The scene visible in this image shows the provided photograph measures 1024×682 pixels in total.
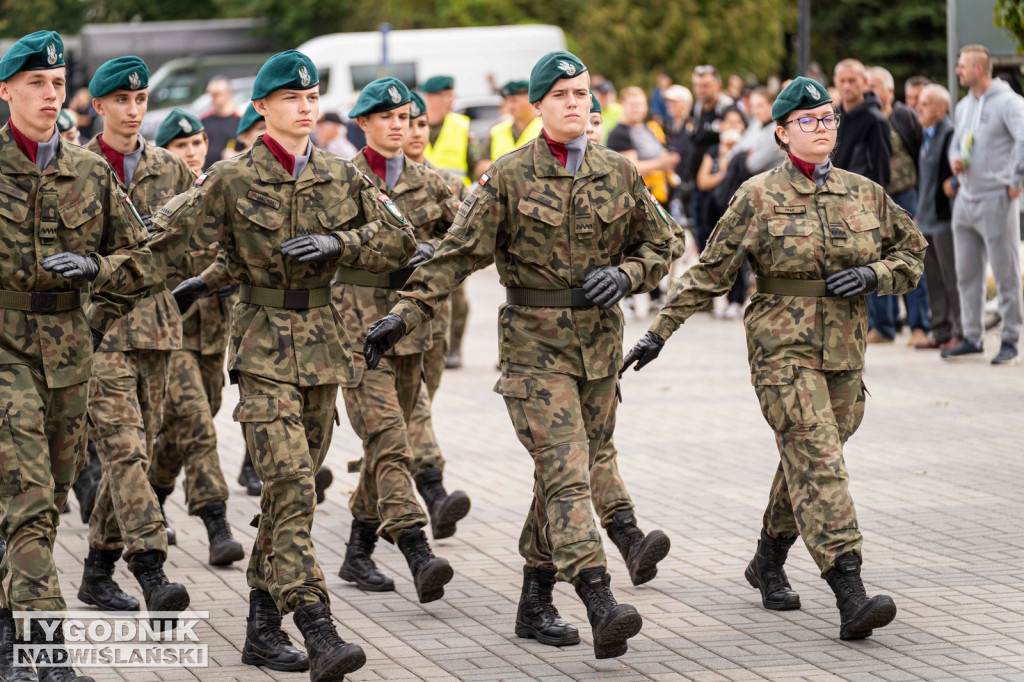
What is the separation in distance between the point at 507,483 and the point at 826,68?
40.5m

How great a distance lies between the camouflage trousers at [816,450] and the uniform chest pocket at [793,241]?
1.38 feet

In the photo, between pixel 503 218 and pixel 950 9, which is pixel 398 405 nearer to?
pixel 503 218

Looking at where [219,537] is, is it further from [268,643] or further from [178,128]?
[178,128]

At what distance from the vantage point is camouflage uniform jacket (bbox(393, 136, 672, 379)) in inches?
243

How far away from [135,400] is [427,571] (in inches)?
60.4

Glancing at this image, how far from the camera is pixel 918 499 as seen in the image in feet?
28.8

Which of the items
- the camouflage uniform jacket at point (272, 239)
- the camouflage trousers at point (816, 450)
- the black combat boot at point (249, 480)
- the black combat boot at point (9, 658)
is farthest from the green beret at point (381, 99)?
the black combat boot at point (9, 658)

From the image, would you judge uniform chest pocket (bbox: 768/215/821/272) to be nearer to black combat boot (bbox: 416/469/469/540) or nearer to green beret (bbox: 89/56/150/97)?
black combat boot (bbox: 416/469/469/540)

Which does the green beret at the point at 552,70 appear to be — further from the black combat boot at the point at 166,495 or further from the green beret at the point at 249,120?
the green beret at the point at 249,120

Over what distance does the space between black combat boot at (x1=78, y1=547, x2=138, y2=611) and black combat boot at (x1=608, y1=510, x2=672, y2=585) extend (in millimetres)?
2151

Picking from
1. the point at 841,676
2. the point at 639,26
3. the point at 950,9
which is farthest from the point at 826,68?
the point at 841,676

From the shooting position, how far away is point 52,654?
5.57 meters

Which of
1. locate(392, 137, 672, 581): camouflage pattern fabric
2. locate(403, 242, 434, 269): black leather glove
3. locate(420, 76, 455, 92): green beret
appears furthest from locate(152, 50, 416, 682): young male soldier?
locate(420, 76, 455, 92): green beret

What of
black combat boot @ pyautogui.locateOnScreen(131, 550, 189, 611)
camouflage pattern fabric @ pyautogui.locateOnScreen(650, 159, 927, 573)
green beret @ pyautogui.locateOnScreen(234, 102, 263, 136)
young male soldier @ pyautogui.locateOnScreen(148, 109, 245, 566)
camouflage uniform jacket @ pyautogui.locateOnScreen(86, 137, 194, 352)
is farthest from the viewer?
green beret @ pyautogui.locateOnScreen(234, 102, 263, 136)
